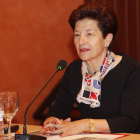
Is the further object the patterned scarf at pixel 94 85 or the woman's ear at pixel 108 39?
the woman's ear at pixel 108 39

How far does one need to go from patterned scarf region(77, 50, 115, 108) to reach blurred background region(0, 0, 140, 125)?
1686mm

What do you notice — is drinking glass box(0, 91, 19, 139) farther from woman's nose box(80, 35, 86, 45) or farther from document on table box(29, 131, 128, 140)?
woman's nose box(80, 35, 86, 45)

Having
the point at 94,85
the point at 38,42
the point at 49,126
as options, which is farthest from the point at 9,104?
the point at 38,42

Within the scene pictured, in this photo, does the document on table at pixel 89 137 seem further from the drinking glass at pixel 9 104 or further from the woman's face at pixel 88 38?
the woman's face at pixel 88 38

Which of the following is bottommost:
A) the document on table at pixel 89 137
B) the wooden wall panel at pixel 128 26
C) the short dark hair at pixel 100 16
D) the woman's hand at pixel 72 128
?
the document on table at pixel 89 137

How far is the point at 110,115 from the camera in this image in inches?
84.0

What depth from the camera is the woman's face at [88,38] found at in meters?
2.17

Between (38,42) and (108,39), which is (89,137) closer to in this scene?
(108,39)

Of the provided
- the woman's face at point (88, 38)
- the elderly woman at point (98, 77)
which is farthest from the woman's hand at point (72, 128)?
the woman's face at point (88, 38)

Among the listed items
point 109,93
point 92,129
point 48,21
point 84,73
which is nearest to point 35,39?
point 48,21

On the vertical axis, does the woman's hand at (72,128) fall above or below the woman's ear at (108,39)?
below

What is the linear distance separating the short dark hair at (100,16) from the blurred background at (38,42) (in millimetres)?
1691

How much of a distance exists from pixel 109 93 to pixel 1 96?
90 cm

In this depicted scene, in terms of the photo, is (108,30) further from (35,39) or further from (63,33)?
(63,33)
